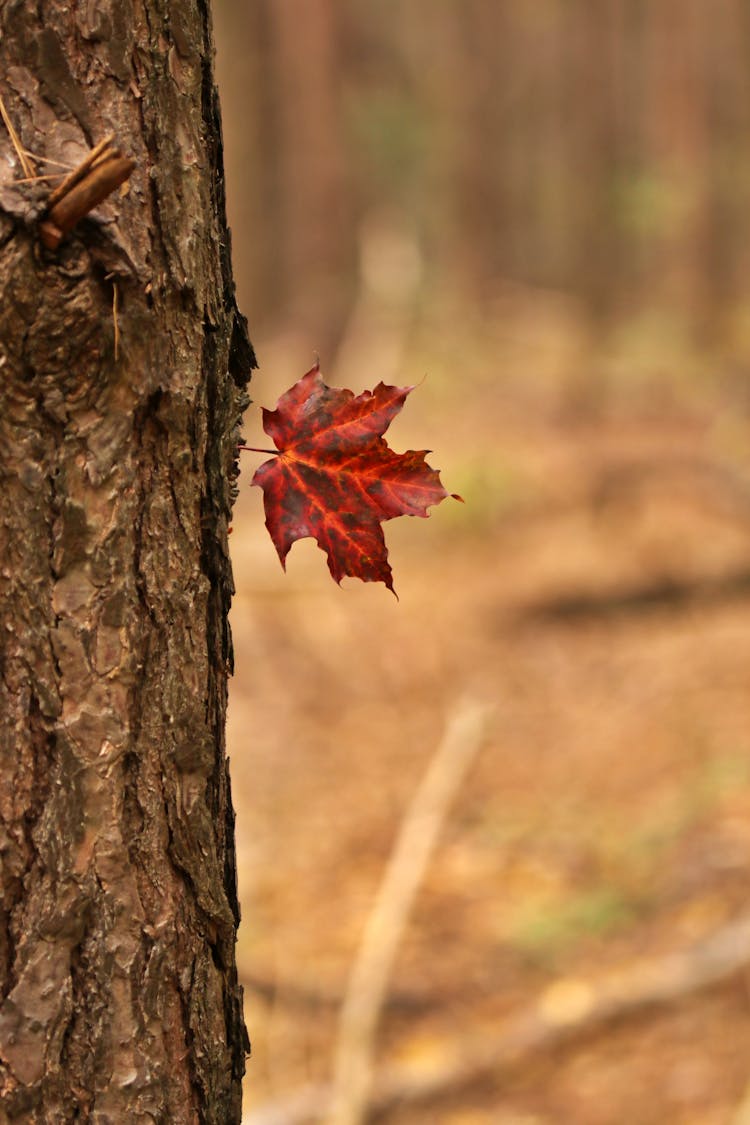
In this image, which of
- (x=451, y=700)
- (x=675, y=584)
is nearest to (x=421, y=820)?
(x=451, y=700)

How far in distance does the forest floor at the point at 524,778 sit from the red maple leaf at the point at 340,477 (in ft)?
8.11

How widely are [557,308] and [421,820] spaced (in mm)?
15283

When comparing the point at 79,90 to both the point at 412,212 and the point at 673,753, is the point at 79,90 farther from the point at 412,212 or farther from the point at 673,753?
the point at 412,212

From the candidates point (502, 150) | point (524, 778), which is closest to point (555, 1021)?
point (524, 778)

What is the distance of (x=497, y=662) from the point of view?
609 cm

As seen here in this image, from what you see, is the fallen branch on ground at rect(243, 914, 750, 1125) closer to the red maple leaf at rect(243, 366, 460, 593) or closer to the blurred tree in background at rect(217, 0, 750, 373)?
the red maple leaf at rect(243, 366, 460, 593)

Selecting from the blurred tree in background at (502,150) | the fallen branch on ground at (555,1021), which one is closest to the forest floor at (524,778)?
the fallen branch on ground at (555,1021)

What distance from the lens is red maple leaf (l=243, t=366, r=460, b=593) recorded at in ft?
3.76

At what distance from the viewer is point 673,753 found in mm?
5016

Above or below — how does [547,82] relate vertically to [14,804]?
above

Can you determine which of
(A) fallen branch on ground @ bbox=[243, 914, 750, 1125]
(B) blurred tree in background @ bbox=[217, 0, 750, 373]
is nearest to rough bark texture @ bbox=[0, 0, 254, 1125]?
(A) fallen branch on ground @ bbox=[243, 914, 750, 1125]

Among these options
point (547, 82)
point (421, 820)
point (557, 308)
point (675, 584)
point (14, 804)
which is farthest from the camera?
point (547, 82)

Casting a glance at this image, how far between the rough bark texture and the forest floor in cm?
232

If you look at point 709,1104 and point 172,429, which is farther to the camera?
point 709,1104
